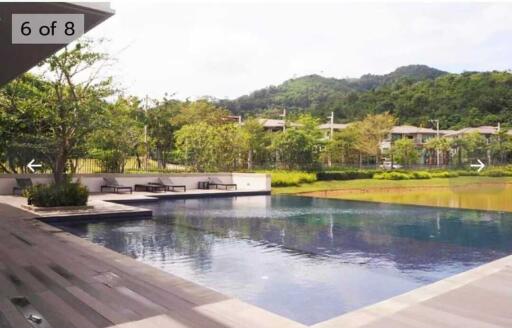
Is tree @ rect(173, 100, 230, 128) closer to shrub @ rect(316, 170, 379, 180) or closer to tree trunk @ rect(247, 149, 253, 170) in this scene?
tree trunk @ rect(247, 149, 253, 170)

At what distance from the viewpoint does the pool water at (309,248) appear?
580 centimetres

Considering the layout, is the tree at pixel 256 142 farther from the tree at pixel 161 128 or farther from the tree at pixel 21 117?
the tree at pixel 21 117

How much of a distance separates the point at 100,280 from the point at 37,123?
10.3 metres

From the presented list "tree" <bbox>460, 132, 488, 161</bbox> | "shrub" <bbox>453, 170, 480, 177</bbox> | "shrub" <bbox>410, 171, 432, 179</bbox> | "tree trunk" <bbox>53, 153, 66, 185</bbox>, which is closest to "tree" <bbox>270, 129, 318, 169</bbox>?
"shrub" <bbox>410, 171, 432, 179</bbox>

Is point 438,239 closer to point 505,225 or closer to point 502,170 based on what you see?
point 505,225

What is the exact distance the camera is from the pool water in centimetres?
580

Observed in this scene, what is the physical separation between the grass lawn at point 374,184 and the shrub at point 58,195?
10.8 meters

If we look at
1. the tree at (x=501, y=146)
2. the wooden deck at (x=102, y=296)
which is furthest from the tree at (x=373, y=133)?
the wooden deck at (x=102, y=296)

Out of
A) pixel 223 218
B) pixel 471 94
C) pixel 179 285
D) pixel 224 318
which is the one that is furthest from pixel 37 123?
pixel 471 94

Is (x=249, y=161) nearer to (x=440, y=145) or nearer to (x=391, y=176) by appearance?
(x=391, y=176)

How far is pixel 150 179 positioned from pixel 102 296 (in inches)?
580

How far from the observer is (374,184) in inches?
1077

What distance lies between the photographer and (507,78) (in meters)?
51.8

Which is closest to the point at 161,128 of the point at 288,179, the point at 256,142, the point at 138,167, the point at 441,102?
the point at 138,167
